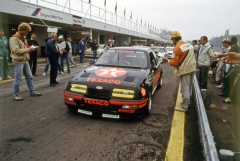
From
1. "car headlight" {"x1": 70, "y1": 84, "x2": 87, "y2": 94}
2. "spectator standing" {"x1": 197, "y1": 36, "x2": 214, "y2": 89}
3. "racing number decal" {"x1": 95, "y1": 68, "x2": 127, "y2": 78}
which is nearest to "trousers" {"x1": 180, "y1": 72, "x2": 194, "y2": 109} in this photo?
"racing number decal" {"x1": 95, "y1": 68, "x2": 127, "y2": 78}

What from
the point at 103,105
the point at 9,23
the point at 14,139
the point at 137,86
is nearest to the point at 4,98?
the point at 14,139

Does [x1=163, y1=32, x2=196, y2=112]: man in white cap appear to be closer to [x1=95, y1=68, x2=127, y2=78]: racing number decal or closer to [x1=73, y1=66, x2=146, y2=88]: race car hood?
[x1=73, y1=66, x2=146, y2=88]: race car hood

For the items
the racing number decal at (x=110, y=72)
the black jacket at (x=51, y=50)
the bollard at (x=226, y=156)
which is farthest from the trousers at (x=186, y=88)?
the black jacket at (x=51, y=50)

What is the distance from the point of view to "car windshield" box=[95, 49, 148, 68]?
4786 millimetres

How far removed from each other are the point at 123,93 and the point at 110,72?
825mm

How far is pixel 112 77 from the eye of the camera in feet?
12.8

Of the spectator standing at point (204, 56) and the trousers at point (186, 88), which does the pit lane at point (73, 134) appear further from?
the spectator standing at point (204, 56)

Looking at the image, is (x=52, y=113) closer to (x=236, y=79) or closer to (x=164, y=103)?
(x=164, y=103)

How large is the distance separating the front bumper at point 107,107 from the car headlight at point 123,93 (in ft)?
0.33

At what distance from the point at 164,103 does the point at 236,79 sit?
215cm

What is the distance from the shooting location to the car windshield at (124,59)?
4.79 meters

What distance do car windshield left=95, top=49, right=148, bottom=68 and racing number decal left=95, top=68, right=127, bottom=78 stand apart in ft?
1.32

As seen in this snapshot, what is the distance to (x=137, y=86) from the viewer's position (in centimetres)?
362

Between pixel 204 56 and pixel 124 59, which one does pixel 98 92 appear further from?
pixel 204 56
